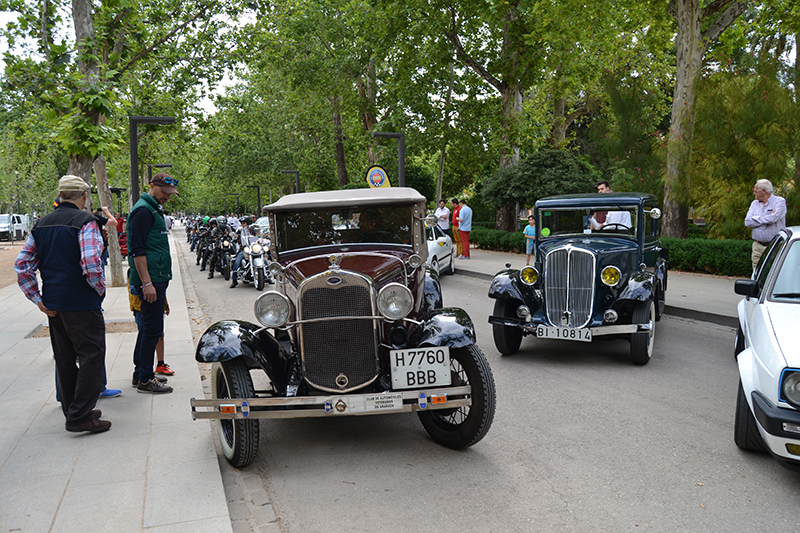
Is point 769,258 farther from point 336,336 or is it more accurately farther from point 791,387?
point 336,336

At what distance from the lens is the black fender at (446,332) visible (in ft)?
14.0

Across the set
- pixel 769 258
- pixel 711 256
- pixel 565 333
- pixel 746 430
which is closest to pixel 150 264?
pixel 565 333

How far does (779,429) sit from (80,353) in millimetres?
4659

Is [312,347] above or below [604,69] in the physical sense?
below

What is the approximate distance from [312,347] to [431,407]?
895 mm

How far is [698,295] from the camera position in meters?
11.4

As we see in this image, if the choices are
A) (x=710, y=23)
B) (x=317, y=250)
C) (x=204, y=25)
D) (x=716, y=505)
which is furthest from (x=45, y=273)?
(x=710, y=23)

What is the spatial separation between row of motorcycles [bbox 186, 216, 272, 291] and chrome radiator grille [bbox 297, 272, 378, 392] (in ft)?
26.3

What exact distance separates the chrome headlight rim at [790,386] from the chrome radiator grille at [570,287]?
3264mm

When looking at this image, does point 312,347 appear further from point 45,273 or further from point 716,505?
point 716,505

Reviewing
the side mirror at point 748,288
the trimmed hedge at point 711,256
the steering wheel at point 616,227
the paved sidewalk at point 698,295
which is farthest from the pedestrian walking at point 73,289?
the trimmed hedge at point 711,256

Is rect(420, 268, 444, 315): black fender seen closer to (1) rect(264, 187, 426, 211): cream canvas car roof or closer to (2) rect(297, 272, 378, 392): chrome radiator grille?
(1) rect(264, 187, 426, 211): cream canvas car roof

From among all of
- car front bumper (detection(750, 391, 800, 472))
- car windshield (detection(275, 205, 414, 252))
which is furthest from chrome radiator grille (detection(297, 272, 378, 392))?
car front bumper (detection(750, 391, 800, 472))

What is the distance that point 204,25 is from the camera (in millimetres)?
14578
